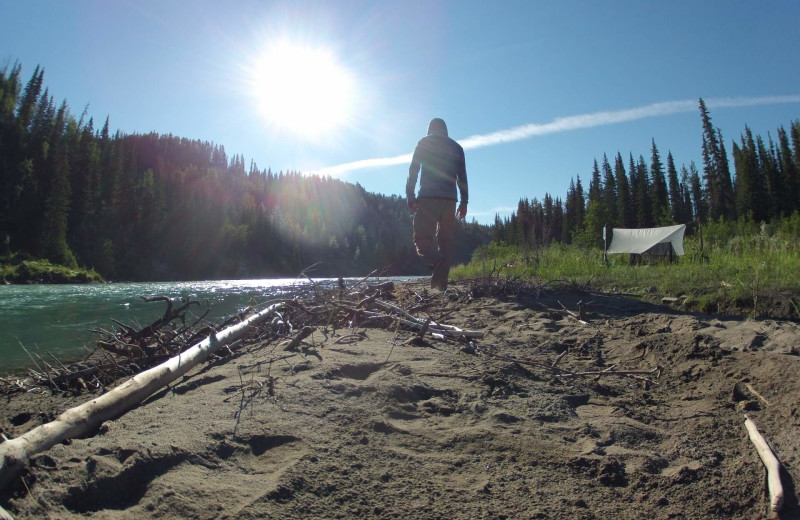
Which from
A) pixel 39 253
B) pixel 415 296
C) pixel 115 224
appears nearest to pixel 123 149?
pixel 115 224

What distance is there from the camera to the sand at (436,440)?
4.79ft

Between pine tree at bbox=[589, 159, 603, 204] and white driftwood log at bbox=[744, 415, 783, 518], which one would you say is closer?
white driftwood log at bbox=[744, 415, 783, 518]

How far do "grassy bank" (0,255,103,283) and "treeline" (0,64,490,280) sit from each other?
575 cm

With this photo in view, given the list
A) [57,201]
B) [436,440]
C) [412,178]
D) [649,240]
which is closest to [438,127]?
[412,178]

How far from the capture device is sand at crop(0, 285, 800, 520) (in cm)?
146

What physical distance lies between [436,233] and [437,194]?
655 mm

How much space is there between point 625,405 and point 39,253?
2598 inches

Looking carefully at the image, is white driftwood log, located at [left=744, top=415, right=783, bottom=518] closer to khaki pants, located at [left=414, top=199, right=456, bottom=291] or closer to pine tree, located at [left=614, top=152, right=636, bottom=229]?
khaki pants, located at [left=414, top=199, right=456, bottom=291]

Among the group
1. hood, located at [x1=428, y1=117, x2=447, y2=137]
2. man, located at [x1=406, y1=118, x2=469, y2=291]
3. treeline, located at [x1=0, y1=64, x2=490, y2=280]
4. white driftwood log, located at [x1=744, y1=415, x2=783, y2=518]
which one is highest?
treeline, located at [x1=0, y1=64, x2=490, y2=280]

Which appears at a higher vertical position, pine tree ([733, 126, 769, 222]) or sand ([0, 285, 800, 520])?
pine tree ([733, 126, 769, 222])

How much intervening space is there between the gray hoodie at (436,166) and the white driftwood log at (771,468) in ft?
16.6

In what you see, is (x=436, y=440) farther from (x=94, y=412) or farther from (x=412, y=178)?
(x=412, y=178)

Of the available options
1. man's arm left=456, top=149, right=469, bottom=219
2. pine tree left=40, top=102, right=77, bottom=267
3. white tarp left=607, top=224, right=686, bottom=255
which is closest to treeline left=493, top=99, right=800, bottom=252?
white tarp left=607, top=224, right=686, bottom=255

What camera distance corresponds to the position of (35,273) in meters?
41.2
